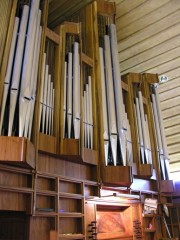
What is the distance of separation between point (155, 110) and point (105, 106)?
1796mm

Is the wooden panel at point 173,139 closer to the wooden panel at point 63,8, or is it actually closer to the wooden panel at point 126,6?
the wooden panel at point 126,6

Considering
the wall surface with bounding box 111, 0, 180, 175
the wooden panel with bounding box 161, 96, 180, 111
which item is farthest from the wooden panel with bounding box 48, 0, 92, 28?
the wooden panel with bounding box 161, 96, 180, 111

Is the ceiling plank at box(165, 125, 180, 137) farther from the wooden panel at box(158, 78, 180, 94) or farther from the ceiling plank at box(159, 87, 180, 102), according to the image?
the wooden panel at box(158, 78, 180, 94)

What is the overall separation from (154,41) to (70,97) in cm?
263

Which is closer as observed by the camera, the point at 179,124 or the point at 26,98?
the point at 26,98

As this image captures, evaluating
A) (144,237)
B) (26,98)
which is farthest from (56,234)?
(144,237)

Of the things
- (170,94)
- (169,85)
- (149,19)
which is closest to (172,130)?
(170,94)

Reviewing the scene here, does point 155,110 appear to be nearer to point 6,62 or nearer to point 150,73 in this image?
point 150,73

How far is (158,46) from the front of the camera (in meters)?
6.06

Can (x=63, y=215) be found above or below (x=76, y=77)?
below

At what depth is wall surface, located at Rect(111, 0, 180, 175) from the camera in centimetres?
575

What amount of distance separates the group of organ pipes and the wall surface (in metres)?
0.48

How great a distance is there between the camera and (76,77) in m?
4.62

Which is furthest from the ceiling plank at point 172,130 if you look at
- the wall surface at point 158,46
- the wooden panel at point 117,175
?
the wooden panel at point 117,175
